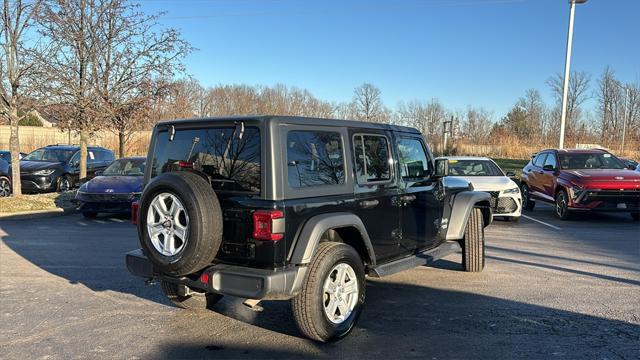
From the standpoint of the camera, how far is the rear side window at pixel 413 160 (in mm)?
5520

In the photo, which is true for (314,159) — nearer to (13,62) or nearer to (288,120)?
(288,120)

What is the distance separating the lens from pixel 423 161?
6.00 meters

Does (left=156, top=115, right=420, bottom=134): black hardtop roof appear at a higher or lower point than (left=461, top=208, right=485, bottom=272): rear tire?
higher

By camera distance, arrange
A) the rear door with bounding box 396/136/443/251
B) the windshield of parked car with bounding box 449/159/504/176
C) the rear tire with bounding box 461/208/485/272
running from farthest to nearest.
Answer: the windshield of parked car with bounding box 449/159/504/176 → the rear tire with bounding box 461/208/485/272 → the rear door with bounding box 396/136/443/251

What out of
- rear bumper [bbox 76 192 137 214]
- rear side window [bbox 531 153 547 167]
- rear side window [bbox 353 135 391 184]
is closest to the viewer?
rear side window [bbox 353 135 391 184]

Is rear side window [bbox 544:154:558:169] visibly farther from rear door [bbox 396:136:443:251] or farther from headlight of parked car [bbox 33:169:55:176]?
headlight of parked car [bbox 33:169:55:176]

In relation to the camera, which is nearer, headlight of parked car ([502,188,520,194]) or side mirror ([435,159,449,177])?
side mirror ([435,159,449,177])

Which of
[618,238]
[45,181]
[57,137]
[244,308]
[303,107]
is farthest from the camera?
[303,107]

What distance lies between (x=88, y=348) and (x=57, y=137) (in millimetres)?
38492

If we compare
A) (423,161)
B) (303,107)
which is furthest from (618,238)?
(303,107)

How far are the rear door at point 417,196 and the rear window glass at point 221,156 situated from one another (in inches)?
70.4

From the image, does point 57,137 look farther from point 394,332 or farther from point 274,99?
point 394,332

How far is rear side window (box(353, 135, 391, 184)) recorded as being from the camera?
4.80 metres

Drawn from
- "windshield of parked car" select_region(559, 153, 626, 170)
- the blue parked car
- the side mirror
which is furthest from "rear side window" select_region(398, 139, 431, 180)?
"windshield of parked car" select_region(559, 153, 626, 170)
